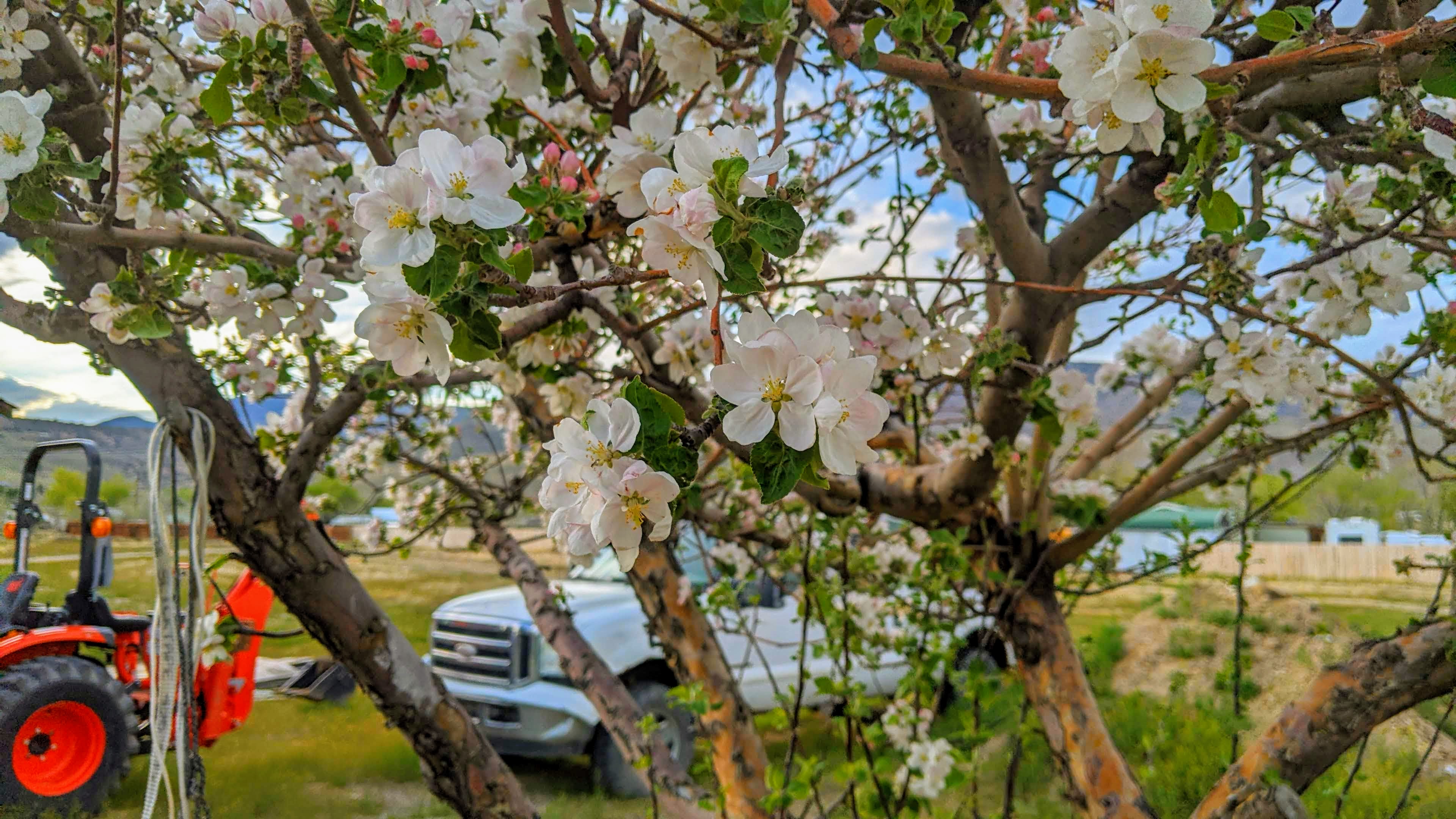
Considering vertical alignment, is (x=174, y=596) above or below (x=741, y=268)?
below

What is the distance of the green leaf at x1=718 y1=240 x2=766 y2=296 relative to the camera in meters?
0.40

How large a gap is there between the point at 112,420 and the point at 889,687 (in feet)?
10.6

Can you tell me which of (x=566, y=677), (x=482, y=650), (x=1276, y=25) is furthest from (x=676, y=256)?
(x=482, y=650)

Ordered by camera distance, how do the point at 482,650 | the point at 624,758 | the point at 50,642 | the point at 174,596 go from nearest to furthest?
the point at 174,596
the point at 50,642
the point at 624,758
the point at 482,650

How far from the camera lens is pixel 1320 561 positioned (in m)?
4.39

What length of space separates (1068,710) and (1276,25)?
1.39 meters

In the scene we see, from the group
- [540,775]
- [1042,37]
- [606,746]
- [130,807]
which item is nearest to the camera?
[1042,37]

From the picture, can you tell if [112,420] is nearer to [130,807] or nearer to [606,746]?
[130,807]

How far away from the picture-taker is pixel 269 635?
4.03ft

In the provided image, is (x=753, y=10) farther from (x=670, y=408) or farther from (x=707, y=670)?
(x=707, y=670)

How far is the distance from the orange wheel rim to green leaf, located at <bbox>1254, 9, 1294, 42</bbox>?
185 centimetres

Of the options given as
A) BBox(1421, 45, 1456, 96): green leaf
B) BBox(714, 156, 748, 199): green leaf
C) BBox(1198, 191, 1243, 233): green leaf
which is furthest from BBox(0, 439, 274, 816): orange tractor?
BBox(1421, 45, 1456, 96): green leaf

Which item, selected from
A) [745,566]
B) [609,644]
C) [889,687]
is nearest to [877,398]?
[745,566]

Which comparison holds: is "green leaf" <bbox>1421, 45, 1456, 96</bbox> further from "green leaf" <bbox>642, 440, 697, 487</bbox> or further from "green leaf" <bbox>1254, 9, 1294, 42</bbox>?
"green leaf" <bbox>642, 440, 697, 487</bbox>
